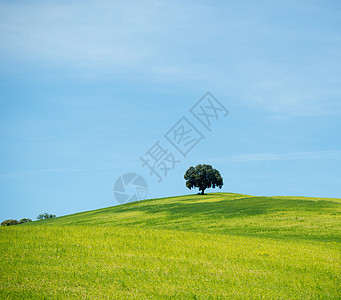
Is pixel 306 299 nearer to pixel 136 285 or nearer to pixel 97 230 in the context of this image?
pixel 136 285

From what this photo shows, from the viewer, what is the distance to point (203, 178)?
94.8 metres

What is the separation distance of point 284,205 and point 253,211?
20.1ft

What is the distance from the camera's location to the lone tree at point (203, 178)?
94.6m

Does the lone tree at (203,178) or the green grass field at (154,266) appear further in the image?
the lone tree at (203,178)

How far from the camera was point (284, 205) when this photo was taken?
169 ft

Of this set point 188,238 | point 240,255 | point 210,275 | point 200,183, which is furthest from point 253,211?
point 200,183

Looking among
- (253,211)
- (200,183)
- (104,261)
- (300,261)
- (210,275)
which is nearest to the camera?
(210,275)

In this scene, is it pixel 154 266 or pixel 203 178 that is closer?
pixel 154 266

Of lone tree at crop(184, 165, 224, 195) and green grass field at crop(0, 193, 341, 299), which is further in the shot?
lone tree at crop(184, 165, 224, 195)

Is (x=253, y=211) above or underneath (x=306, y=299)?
above

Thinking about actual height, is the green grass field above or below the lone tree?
below

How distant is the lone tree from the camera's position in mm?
94625

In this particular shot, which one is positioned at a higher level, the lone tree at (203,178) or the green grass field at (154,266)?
the lone tree at (203,178)

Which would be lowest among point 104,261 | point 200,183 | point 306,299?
point 306,299
